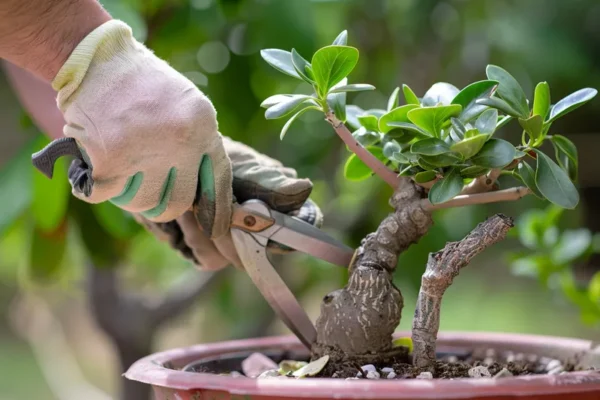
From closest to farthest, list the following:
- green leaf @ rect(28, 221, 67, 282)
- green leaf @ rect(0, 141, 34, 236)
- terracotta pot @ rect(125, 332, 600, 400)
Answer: terracotta pot @ rect(125, 332, 600, 400) → green leaf @ rect(0, 141, 34, 236) → green leaf @ rect(28, 221, 67, 282)

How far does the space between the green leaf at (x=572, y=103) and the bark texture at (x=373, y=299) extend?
0.53ft

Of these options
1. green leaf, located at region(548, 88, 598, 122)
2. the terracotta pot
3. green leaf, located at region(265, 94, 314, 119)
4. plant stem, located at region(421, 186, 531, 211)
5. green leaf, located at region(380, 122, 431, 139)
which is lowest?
the terracotta pot

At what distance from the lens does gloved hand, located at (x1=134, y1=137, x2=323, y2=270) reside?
0.79 metres

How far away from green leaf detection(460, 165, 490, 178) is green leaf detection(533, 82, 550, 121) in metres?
0.07

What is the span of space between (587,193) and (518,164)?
4137mm

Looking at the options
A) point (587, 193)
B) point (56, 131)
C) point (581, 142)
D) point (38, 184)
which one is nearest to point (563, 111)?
point (56, 131)

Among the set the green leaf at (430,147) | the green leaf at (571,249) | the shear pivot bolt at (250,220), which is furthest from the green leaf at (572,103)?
the green leaf at (571,249)

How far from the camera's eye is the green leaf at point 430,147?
64cm

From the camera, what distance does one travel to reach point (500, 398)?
520 mm

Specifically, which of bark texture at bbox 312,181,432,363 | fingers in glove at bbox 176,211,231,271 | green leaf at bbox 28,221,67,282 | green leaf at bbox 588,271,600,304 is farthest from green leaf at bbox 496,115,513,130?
green leaf at bbox 28,221,67,282

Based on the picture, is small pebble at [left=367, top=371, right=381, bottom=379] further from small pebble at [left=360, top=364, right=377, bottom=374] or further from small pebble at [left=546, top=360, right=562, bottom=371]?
small pebble at [left=546, top=360, right=562, bottom=371]

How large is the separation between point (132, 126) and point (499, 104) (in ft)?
1.12

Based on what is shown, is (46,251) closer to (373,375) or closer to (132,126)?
(132,126)

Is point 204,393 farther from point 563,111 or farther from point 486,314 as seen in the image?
point 486,314
